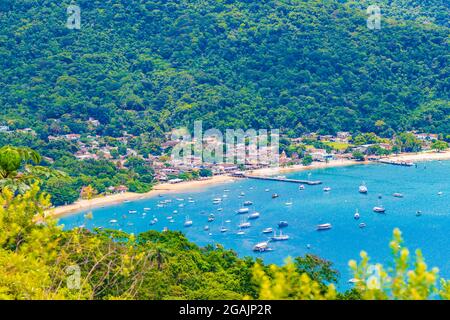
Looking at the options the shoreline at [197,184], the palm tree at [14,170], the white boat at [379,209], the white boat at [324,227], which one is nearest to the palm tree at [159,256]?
the palm tree at [14,170]

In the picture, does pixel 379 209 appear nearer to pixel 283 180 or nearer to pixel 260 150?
pixel 283 180

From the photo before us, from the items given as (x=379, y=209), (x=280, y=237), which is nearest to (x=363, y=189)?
(x=379, y=209)

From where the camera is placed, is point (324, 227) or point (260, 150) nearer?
point (324, 227)

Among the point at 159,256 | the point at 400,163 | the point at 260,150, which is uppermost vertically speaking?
the point at 260,150
